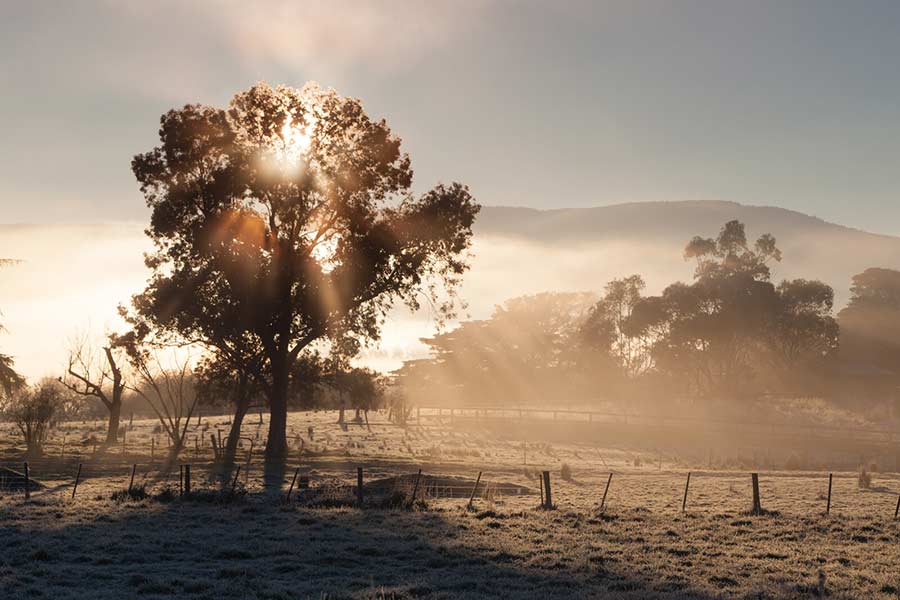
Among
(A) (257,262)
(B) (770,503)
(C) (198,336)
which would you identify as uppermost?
(A) (257,262)

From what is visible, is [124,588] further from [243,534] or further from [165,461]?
[165,461]

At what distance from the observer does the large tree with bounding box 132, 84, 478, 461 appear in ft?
136

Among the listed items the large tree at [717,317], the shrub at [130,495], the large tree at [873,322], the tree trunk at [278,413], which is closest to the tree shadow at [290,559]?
the shrub at [130,495]

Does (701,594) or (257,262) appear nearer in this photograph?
(701,594)

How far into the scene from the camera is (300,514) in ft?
77.6

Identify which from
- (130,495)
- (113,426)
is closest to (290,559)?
(130,495)

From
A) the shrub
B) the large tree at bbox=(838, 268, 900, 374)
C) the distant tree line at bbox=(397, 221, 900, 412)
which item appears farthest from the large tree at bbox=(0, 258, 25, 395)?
the large tree at bbox=(838, 268, 900, 374)

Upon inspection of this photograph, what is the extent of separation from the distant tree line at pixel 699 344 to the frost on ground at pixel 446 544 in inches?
2488

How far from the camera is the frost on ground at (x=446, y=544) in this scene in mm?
15180

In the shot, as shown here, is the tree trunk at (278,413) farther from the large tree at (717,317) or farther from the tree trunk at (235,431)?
the large tree at (717,317)

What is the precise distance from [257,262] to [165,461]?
11062mm

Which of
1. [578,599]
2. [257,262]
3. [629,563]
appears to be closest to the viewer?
[578,599]

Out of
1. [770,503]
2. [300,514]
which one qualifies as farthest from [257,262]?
[770,503]

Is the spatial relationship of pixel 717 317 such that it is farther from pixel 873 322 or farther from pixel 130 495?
pixel 130 495
